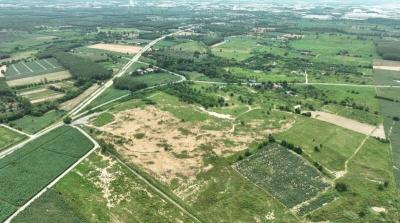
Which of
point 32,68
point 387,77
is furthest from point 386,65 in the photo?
point 32,68

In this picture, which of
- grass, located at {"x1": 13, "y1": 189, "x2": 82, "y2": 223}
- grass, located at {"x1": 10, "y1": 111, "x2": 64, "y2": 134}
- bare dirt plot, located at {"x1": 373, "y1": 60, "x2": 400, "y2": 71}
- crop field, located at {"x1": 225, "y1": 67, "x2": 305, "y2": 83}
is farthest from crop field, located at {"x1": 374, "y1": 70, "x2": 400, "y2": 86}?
grass, located at {"x1": 13, "y1": 189, "x2": 82, "y2": 223}

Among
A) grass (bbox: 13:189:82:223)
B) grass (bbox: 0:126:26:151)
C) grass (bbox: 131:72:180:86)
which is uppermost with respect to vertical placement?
grass (bbox: 13:189:82:223)

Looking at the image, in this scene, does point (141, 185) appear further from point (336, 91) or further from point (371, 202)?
point (336, 91)

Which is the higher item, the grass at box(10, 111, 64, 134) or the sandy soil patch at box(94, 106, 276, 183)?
the sandy soil patch at box(94, 106, 276, 183)

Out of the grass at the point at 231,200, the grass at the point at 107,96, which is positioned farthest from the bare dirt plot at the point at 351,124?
the grass at the point at 107,96

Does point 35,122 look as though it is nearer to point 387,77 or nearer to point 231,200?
point 231,200

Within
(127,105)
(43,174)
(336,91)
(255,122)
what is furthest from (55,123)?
(336,91)

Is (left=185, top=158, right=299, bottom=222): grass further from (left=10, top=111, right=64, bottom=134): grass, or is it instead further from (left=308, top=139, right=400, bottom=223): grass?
(left=10, top=111, right=64, bottom=134): grass
